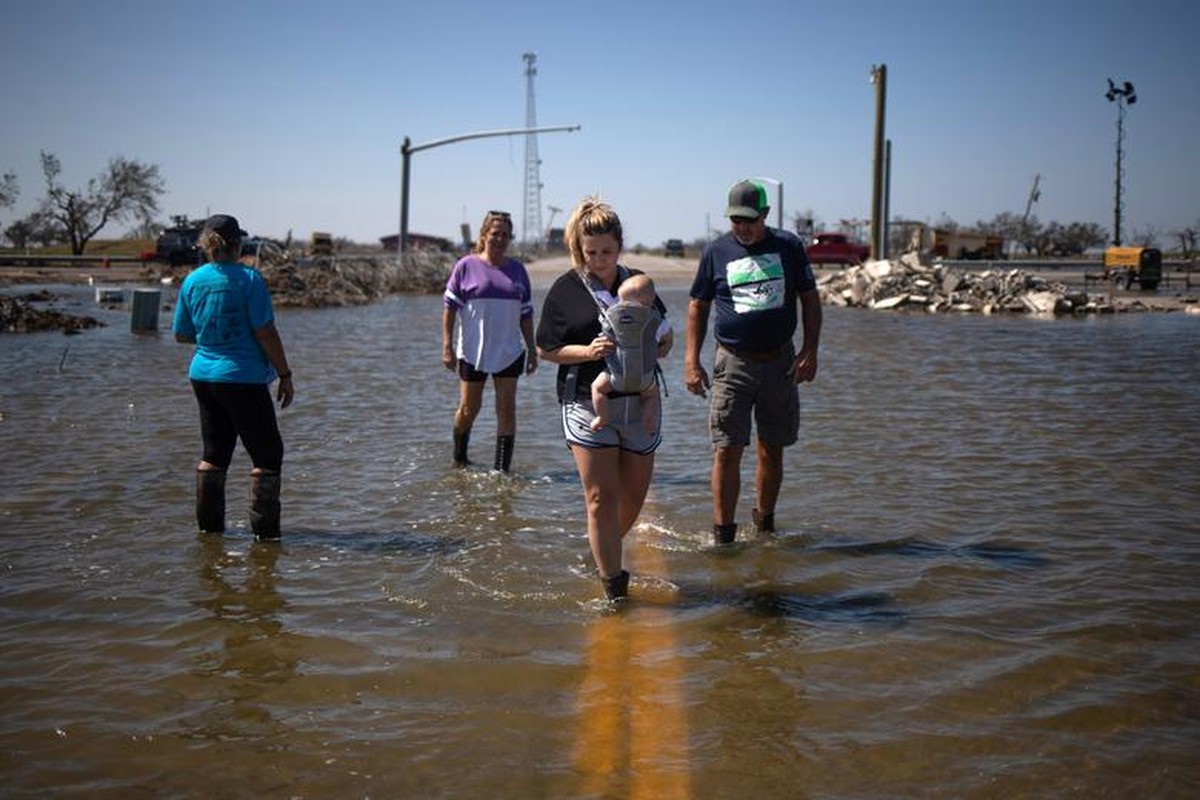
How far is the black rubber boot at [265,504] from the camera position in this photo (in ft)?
19.6

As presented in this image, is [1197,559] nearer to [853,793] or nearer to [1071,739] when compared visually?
[1071,739]

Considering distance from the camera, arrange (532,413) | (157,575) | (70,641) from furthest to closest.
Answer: (532,413)
(157,575)
(70,641)

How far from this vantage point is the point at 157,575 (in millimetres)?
5438

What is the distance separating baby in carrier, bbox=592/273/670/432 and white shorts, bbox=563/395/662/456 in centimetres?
5

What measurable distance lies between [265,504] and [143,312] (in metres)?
16.3

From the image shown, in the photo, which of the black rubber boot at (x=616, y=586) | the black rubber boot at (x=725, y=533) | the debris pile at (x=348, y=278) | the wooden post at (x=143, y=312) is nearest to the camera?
the black rubber boot at (x=616, y=586)

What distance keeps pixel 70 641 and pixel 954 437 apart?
7.41 m

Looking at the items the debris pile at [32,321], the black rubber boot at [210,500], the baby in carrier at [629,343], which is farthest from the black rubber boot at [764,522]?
the debris pile at [32,321]

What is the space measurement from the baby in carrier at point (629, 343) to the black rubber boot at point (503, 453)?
3559 millimetres

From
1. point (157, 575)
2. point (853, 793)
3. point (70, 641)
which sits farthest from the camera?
point (157, 575)

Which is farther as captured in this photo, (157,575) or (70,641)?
(157,575)

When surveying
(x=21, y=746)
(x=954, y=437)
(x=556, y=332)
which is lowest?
(x=21, y=746)

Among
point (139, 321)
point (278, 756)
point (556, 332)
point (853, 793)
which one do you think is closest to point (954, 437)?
point (556, 332)

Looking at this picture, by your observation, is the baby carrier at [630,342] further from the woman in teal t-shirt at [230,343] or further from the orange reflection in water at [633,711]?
the woman in teal t-shirt at [230,343]
